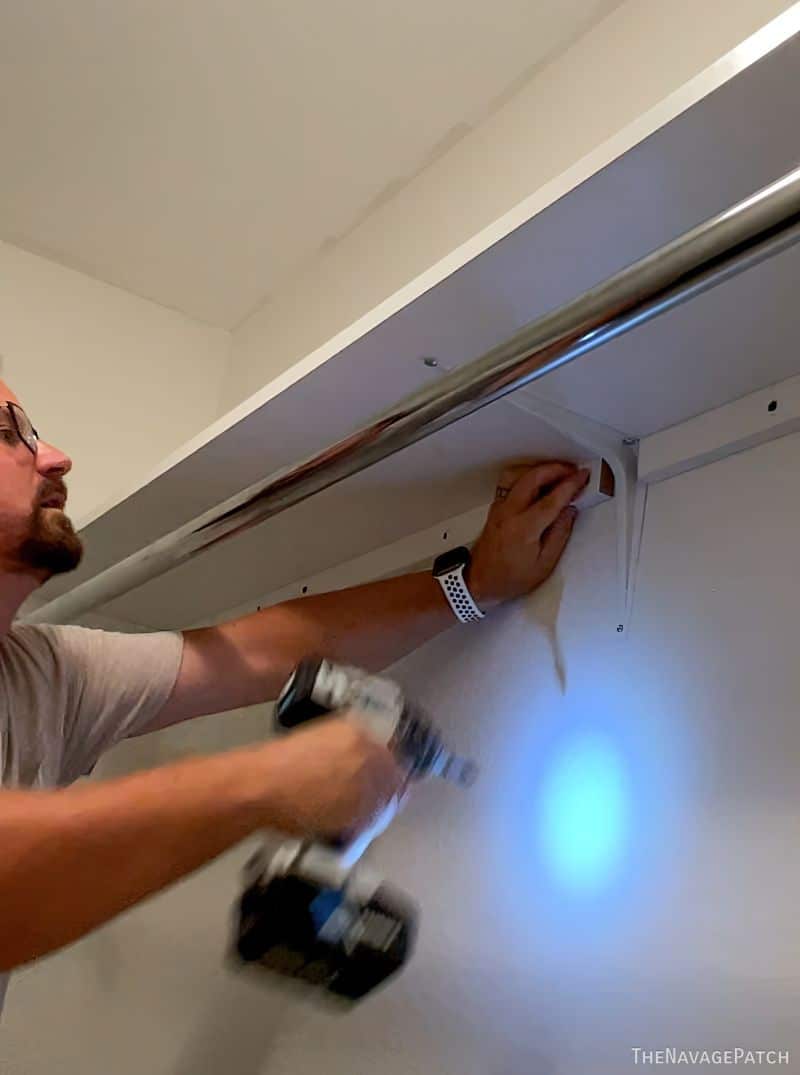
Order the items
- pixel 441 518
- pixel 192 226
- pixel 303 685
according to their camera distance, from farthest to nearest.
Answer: pixel 192 226 → pixel 441 518 → pixel 303 685

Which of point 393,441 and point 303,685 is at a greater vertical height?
point 393,441

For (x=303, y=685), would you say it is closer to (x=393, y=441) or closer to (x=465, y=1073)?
(x=393, y=441)

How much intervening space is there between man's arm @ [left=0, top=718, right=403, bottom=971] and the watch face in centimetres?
35

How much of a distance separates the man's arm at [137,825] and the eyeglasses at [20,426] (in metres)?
0.48

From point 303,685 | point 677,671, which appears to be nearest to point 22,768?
point 303,685

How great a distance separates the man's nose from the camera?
101cm

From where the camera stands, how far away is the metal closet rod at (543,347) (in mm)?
492

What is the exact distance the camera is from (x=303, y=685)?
75 cm

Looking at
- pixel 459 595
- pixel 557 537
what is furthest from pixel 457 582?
pixel 557 537

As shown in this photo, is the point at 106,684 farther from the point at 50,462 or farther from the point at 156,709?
the point at 50,462

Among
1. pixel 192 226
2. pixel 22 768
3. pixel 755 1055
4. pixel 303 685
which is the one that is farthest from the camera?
pixel 192 226

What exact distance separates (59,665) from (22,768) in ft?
0.37

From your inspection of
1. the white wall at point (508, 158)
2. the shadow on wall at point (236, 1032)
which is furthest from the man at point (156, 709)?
the white wall at point (508, 158)

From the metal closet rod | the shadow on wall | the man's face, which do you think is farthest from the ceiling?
the shadow on wall
